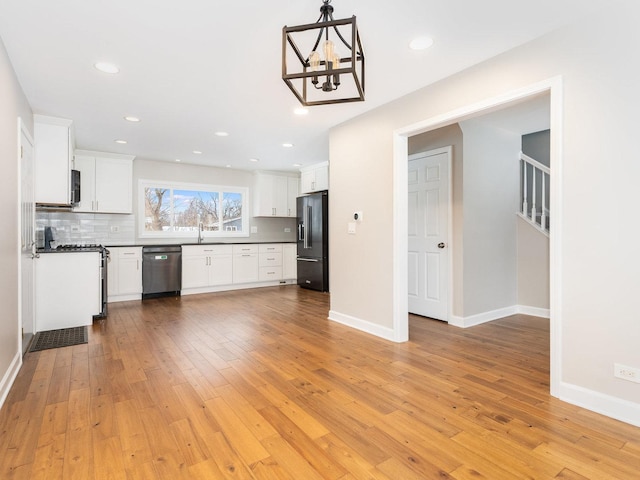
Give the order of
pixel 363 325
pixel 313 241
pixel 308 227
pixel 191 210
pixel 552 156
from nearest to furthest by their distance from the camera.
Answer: pixel 552 156, pixel 363 325, pixel 313 241, pixel 308 227, pixel 191 210

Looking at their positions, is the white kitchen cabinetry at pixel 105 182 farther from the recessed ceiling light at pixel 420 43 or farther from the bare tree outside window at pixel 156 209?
the recessed ceiling light at pixel 420 43

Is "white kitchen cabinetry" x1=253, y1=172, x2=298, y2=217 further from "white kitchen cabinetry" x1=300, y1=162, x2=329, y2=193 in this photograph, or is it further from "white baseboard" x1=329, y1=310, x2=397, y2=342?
"white baseboard" x1=329, y1=310, x2=397, y2=342

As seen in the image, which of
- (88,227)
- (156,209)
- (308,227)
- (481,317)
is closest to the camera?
(481,317)

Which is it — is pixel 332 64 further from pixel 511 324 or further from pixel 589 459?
pixel 511 324

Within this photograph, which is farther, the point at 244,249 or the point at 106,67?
the point at 244,249

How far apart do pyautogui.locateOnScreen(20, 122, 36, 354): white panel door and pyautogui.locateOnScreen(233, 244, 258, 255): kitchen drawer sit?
3241mm

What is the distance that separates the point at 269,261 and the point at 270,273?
25 cm

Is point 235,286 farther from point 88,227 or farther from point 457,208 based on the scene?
point 457,208

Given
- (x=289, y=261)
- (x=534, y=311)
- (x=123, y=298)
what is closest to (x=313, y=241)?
(x=289, y=261)

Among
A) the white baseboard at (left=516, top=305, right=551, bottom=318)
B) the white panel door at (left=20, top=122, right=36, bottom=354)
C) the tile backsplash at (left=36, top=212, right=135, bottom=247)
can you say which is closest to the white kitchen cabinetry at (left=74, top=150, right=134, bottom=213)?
the tile backsplash at (left=36, top=212, right=135, bottom=247)

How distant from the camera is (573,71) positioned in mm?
2152

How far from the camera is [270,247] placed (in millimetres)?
6934

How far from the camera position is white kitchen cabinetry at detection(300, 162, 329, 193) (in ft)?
20.9

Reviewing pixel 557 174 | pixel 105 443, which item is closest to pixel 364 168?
pixel 557 174
